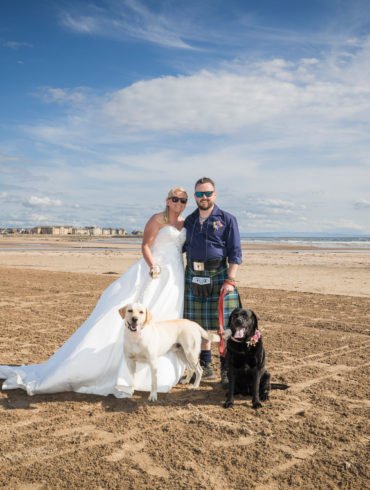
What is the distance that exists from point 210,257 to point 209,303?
682 millimetres

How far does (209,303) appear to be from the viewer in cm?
613

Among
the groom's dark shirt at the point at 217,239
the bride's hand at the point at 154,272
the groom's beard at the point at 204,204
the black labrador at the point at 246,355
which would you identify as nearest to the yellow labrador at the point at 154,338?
the black labrador at the point at 246,355

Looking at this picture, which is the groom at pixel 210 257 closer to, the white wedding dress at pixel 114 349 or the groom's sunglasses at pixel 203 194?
the groom's sunglasses at pixel 203 194

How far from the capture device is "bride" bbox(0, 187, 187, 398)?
547 cm

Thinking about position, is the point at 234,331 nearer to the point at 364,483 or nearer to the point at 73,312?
the point at 364,483

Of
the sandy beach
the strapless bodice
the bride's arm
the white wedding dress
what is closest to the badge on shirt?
the white wedding dress

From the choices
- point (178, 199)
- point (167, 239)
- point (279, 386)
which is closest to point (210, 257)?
point (167, 239)

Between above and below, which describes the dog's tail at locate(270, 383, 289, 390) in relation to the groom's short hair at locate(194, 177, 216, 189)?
below

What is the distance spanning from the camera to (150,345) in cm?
512

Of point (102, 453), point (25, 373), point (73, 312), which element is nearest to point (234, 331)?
point (102, 453)

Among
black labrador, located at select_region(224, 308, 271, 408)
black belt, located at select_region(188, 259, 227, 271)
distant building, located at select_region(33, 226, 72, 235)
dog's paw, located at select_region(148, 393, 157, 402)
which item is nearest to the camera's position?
black labrador, located at select_region(224, 308, 271, 408)

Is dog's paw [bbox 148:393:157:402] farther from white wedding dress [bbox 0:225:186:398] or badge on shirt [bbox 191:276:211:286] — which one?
badge on shirt [bbox 191:276:211:286]

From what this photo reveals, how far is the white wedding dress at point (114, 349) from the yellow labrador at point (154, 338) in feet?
0.93

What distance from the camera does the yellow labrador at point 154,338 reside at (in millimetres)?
5070
